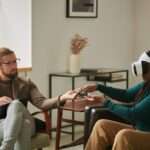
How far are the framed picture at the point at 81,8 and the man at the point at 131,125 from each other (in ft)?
6.07

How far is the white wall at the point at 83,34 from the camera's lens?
491 centimetres

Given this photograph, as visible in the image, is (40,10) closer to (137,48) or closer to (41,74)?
(41,74)

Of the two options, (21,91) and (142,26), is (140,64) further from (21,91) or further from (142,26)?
(142,26)

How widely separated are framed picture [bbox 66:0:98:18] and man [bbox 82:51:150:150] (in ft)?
6.07

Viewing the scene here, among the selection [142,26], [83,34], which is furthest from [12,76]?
[142,26]

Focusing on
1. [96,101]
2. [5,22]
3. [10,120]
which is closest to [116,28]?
[5,22]

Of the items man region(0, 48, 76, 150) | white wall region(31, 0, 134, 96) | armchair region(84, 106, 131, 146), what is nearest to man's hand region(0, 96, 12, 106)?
man region(0, 48, 76, 150)

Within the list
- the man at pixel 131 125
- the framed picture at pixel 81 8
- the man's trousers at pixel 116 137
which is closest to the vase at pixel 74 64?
the framed picture at pixel 81 8

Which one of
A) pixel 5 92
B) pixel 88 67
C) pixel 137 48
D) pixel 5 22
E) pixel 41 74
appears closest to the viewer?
pixel 5 92

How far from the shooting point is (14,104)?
3.18 metres

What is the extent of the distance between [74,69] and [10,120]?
2.06 meters

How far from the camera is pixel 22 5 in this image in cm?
466

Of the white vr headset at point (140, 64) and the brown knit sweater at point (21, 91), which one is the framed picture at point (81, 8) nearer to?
the brown knit sweater at point (21, 91)

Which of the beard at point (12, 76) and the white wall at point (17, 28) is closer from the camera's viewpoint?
the beard at point (12, 76)
